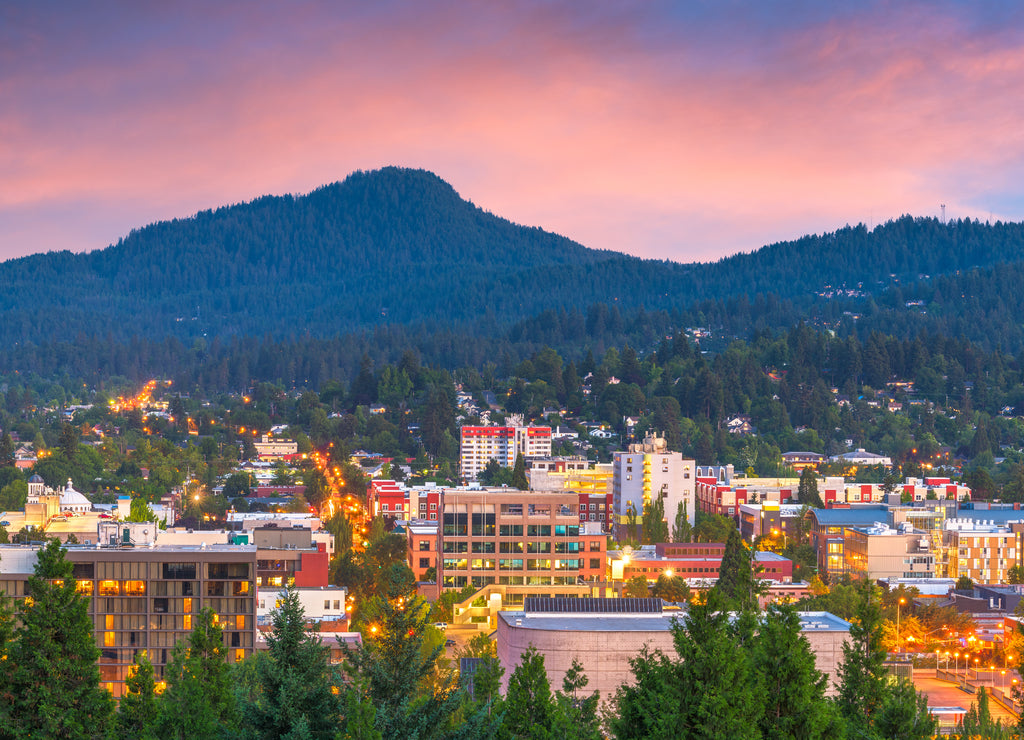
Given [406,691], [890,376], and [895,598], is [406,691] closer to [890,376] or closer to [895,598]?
[895,598]

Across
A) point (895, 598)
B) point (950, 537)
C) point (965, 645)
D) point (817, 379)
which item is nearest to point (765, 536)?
point (950, 537)

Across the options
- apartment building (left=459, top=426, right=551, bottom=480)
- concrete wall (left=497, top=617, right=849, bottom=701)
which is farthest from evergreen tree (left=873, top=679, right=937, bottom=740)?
apartment building (left=459, top=426, right=551, bottom=480)

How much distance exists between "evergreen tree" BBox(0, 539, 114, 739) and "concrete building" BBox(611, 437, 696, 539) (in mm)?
71554

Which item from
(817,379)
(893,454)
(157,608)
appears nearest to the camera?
(157,608)

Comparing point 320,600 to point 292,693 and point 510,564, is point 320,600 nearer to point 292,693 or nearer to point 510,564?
point 510,564

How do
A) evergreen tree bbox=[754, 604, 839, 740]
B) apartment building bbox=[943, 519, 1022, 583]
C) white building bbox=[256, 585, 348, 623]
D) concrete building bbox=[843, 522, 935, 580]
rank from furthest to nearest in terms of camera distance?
apartment building bbox=[943, 519, 1022, 583], concrete building bbox=[843, 522, 935, 580], white building bbox=[256, 585, 348, 623], evergreen tree bbox=[754, 604, 839, 740]

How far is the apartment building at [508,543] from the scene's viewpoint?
70.4 metres

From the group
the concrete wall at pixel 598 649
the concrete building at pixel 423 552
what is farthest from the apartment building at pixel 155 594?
the concrete building at pixel 423 552

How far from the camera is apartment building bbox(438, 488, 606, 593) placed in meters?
70.4

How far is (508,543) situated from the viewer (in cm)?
7075

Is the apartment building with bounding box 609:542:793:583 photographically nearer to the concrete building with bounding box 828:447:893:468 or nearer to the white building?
the white building

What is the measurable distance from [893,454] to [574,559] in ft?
Result: 239

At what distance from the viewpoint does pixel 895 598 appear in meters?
72.0

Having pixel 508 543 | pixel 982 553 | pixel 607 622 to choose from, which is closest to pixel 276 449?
pixel 508 543
